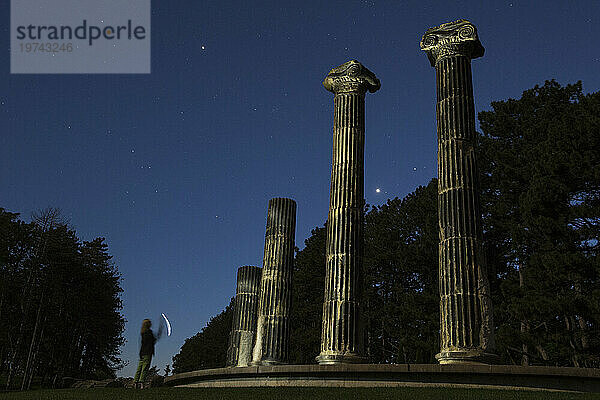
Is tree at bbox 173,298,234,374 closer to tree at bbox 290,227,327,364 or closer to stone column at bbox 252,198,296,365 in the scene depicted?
tree at bbox 290,227,327,364

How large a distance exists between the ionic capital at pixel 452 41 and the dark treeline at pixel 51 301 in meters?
32.2

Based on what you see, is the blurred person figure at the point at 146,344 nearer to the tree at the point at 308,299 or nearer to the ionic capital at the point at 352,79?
the ionic capital at the point at 352,79

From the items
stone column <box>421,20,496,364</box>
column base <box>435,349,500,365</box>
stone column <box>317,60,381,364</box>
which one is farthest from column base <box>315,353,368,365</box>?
column base <box>435,349,500,365</box>

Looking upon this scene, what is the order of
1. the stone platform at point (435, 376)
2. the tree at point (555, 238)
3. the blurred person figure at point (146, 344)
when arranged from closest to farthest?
the stone platform at point (435, 376), the blurred person figure at point (146, 344), the tree at point (555, 238)

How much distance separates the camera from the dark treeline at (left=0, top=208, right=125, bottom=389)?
145ft

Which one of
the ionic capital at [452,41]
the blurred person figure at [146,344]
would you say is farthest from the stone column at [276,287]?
the ionic capital at [452,41]

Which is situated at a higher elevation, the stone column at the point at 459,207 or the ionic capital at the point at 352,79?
the ionic capital at the point at 352,79

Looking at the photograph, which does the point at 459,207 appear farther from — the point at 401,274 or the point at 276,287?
the point at 401,274

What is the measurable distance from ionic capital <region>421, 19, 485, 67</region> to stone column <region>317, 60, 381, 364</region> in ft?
11.1

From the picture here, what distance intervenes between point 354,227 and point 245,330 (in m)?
10.2

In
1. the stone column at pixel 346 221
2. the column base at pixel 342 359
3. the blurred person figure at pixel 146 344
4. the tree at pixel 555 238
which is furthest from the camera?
the tree at pixel 555 238

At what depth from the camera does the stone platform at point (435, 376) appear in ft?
Result: 46.6

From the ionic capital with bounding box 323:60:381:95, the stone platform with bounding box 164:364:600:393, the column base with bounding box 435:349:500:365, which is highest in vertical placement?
the ionic capital with bounding box 323:60:381:95

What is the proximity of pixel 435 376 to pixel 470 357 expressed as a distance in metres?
1.23
